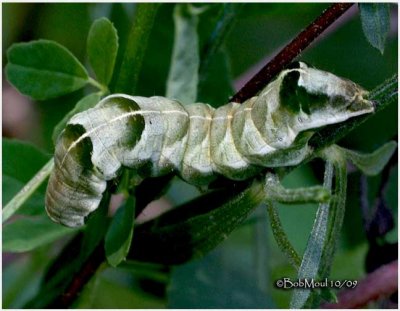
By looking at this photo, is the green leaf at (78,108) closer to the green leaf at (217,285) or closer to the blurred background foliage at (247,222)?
the blurred background foliage at (247,222)

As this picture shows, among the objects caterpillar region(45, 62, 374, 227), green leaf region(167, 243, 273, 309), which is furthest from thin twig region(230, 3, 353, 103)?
green leaf region(167, 243, 273, 309)

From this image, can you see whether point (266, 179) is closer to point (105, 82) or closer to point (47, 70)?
Answer: point (105, 82)

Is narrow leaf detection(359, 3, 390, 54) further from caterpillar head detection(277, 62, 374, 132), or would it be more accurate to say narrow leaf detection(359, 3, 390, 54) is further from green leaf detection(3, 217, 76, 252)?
green leaf detection(3, 217, 76, 252)

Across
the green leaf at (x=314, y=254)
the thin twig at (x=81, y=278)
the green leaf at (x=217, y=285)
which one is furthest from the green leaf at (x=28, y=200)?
the green leaf at (x=314, y=254)

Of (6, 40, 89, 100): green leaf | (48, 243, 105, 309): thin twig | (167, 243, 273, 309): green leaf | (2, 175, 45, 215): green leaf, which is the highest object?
(6, 40, 89, 100): green leaf

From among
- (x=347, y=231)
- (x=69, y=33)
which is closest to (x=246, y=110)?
(x=347, y=231)

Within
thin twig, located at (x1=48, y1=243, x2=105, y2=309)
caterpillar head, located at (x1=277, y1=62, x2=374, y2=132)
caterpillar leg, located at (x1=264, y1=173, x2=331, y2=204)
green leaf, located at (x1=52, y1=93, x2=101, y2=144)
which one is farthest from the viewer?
thin twig, located at (x1=48, y1=243, x2=105, y2=309)

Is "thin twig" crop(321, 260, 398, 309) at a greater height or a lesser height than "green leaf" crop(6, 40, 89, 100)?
lesser
